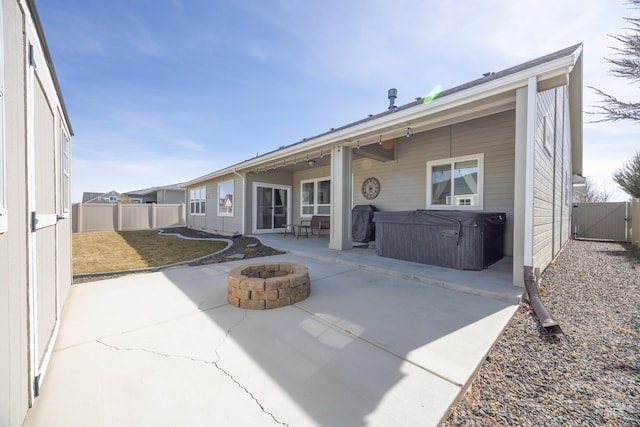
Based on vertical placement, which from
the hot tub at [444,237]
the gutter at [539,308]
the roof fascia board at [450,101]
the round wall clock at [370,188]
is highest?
the roof fascia board at [450,101]

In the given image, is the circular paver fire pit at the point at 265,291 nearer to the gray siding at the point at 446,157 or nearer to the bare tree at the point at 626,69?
the gray siding at the point at 446,157

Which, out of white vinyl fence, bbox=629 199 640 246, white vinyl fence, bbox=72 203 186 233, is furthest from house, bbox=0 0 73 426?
white vinyl fence, bbox=72 203 186 233

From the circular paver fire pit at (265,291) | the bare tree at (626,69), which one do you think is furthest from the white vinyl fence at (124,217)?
the bare tree at (626,69)

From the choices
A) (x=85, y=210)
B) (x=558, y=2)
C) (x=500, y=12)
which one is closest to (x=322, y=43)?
(x=500, y=12)

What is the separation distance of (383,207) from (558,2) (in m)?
5.32

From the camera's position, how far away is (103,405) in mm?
1454

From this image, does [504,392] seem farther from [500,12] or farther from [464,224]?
[500,12]

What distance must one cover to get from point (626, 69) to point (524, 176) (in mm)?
4229

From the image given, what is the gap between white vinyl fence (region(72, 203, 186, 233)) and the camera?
12562 mm

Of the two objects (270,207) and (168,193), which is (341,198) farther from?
(168,193)

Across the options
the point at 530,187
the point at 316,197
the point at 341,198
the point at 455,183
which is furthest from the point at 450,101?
the point at 316,197

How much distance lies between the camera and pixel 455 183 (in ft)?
20.5

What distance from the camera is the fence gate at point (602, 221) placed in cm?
1036

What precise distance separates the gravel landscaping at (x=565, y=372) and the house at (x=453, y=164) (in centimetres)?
84
